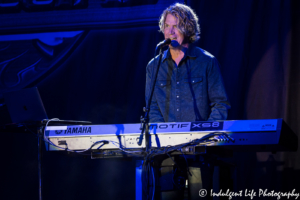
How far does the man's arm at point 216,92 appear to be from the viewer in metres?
2.38

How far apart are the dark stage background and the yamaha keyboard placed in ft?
4.57

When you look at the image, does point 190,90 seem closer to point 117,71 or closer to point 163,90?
point 163,90

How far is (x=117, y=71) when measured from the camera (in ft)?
12.9

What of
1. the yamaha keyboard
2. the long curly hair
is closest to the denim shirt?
the long curly hair

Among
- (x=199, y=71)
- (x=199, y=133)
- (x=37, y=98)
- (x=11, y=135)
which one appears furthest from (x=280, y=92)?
(x=11, y=135)

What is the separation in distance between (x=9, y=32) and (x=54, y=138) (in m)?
2.70

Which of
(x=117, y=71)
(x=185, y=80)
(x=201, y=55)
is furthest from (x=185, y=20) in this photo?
(x=117, y=71)

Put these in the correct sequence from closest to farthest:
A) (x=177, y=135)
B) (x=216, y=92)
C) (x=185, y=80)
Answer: (x=177, y=135), (x=216, y=92), (x=185, y=80)

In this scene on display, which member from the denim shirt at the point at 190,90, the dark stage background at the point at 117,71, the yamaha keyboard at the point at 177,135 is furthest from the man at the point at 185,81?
the dark stage background at the point at 117,71

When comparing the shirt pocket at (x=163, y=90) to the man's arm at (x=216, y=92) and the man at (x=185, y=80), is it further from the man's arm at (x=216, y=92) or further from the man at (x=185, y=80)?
the man's arm at (x=216, y=92)

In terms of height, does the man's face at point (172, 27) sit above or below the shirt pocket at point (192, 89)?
above

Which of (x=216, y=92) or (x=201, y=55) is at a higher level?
(x=201, y=55)

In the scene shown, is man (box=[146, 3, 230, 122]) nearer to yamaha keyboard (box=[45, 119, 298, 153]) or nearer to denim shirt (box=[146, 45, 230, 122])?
denim shirt (box=[146, 45, 230, 122])

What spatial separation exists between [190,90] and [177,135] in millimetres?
760
